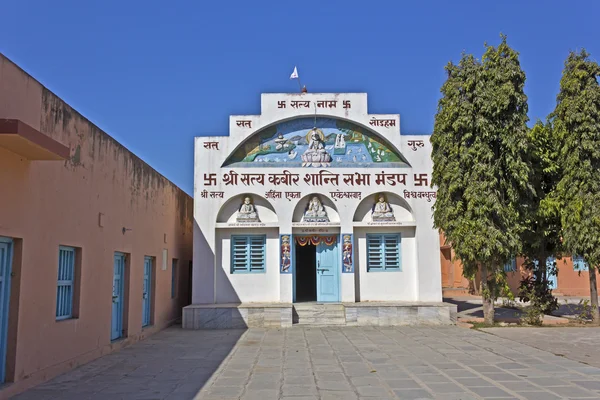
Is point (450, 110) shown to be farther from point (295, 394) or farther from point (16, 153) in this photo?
point (16, 153)

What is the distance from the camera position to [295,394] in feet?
23.2

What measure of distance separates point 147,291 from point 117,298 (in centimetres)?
237

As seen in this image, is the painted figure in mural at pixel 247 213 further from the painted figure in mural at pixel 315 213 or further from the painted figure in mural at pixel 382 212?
the painted figure in mural at pixel 382 212

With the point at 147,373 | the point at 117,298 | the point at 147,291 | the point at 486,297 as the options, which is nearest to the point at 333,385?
the point at 147,373

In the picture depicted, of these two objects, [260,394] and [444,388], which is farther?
[444,388]

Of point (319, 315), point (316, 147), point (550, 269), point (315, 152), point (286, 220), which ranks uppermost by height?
point (316, 147)

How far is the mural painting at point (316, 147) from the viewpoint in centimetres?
1625

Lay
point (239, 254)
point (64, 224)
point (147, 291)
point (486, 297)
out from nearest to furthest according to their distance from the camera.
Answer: point (64, 224) → point (147, 291) → point (486, 297) → point (239, 254)

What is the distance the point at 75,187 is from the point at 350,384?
5386mm

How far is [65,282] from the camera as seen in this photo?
854 cm

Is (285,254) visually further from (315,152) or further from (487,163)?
(487,163)

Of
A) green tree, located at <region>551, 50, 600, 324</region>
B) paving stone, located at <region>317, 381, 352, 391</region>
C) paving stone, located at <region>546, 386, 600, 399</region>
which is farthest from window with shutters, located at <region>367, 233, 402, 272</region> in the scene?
paving stone, located at <region>546, 386, 600, 399</region>

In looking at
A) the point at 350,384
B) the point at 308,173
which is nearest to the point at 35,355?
the point at 350,384

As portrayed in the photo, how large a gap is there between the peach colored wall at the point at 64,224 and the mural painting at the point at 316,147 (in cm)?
415
